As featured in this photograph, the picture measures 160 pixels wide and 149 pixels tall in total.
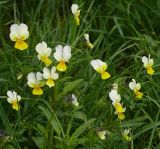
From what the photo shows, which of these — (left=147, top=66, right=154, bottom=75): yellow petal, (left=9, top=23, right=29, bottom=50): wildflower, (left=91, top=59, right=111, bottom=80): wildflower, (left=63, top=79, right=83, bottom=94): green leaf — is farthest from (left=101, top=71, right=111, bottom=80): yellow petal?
(left=9, top=23, right=29, bottom=50): wildflower

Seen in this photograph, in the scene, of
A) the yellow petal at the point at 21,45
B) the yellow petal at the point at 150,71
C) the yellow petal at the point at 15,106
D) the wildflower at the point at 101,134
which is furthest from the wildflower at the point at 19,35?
the yellow petal at the point at 150,71

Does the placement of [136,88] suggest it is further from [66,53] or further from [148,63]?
[66,53]

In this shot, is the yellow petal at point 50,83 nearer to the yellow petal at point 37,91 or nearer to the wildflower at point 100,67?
the yellow petal at point 37,91

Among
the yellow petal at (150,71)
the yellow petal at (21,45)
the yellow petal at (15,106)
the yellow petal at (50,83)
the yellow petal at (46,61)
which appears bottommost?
the yellow petal at (15,106)

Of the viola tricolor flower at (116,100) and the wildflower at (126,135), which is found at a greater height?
the viola tricolor flower at (116,100)

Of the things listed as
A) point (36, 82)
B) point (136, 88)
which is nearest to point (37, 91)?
point (36, 82)

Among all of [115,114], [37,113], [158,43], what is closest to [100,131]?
[115,114]

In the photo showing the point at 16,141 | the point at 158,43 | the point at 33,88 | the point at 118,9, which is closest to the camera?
the point at 16,141

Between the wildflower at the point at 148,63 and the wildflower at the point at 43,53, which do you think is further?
the wildflower at the point at 148,63

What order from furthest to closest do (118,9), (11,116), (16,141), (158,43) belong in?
(118,9) → (158,43) → (11,116) → (16,141)

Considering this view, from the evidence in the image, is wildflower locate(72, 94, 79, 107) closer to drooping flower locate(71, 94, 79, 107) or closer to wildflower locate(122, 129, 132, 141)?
drooping flower locate(71, 94, 79, 107)

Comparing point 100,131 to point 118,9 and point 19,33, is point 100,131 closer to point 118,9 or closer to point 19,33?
point 19,33
